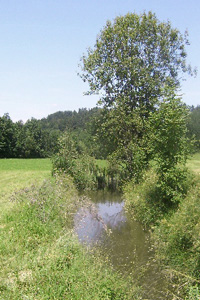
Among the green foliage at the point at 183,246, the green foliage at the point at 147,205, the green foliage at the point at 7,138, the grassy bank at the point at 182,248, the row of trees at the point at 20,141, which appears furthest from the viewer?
the row of trees at the point at 20,141

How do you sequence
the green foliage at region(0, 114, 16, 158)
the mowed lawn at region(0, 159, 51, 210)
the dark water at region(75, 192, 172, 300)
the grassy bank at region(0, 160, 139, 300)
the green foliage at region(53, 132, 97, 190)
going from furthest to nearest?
the green foliage at region(0, 114, 16, 158) < the green foliage at region(53, 132, 97, 190) < the mowed lawn at region(0, 159, 51, 210) < the dark water at region(75, 192, 172, 300) < the grassy bank at region(0, 160, 139, 300)

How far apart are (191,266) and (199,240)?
0.73 meters

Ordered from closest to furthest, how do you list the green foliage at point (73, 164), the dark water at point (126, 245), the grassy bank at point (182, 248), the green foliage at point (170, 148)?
the grassy bank at point (182, 248) → the dark water at point (126, 245) → the green foliage at point (170, 148) → the green foliage at point (73, 164)

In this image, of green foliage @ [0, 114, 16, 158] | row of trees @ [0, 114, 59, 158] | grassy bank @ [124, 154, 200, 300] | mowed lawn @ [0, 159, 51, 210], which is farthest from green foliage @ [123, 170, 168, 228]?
green foliage @ [0, 114, 16, 158]

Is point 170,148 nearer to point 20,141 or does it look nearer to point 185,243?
point 185,243

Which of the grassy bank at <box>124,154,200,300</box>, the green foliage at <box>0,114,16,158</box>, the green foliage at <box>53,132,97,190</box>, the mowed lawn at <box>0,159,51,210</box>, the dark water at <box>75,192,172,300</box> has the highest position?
the green foliage at <box>0,114,16,158</box>

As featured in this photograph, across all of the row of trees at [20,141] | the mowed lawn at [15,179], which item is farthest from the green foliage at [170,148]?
the row of trees at [20,141]

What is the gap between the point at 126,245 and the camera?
394 inches

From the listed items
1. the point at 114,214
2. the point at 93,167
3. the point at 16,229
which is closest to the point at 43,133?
the point at 93,167

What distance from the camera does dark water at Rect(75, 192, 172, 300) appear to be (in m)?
7.32

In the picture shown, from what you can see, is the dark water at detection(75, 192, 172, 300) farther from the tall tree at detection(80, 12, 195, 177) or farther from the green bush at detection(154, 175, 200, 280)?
the tall tree at detection(80, 12, 195, 177)

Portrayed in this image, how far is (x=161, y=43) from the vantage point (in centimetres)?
2156

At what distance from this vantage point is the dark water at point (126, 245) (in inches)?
288

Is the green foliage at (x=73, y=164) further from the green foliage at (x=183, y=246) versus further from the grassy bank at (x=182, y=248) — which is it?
the green foliage at (x=183, y=246)
